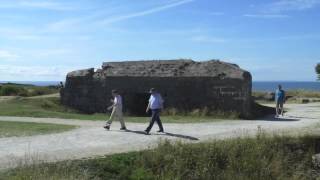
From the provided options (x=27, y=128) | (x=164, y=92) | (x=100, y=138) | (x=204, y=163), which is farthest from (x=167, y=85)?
(x=204, y=163)

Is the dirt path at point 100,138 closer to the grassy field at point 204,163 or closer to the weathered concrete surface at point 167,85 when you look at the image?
the grassy field at point 204,163

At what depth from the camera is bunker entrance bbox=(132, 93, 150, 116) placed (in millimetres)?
32781

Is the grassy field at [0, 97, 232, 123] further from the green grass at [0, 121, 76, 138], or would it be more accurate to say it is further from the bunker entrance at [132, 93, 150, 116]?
the green grass at [0, 121, 76, 138]

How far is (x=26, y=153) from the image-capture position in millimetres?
15734

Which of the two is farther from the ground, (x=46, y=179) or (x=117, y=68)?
(x=117, y=68)

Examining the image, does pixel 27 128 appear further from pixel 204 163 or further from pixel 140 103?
pixel 140 103

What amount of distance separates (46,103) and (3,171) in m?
21.6

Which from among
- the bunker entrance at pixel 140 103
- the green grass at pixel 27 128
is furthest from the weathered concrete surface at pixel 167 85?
the green grass at pixel 27 128

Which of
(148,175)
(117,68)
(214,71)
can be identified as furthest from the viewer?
(117,68)

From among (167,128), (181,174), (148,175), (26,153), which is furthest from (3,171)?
(167,128)

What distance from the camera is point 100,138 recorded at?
19500mm

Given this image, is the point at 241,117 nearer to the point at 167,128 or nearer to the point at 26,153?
the point at 167,128

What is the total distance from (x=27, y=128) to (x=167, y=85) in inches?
421

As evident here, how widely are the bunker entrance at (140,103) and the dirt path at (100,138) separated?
22.5 feet
